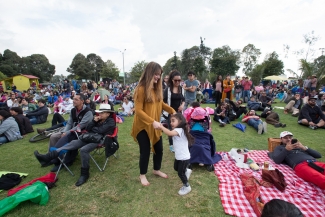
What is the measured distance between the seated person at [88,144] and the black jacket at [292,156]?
369cm

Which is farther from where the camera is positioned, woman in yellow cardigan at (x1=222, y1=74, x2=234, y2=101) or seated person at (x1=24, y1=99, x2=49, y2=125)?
woman in yellow cardigan at (x1=222, y1=74, x2=234, y2=101)

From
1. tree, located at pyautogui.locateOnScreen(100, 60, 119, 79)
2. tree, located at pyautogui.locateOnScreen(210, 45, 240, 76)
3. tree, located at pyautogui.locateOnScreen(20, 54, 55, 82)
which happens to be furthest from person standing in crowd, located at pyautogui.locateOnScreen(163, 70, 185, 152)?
tree, located at pyautogui.locateOnScreen(20, 54, 55, 82)

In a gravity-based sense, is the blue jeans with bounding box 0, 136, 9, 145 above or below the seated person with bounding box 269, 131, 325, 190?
below

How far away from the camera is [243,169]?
3.61 m

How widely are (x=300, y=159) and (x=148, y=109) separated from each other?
3173 millimetres

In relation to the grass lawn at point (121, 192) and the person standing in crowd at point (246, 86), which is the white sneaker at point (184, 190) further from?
the person standing in crowd at point (246, 86)

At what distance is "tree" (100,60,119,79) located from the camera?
47.0 m

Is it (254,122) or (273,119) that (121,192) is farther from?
(273,119)

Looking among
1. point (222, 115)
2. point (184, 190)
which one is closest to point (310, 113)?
point (222, 115)

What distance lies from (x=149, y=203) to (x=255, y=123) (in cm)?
538

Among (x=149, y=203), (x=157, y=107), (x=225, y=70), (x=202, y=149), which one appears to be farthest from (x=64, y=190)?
(x=225, y=70)

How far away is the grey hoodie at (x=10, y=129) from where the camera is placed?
5445 millimetres

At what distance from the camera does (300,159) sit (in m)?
3.35

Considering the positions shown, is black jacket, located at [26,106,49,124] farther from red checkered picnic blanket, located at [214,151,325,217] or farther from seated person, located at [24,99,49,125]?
red checkered picnic blanket, located at [214,151,325,217]
